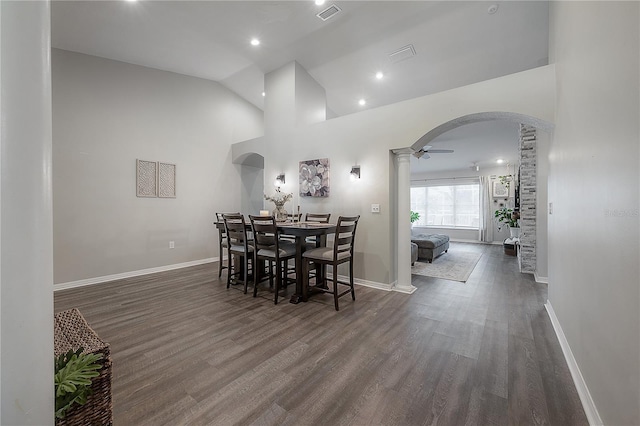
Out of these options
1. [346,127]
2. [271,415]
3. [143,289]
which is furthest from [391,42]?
[143,289]

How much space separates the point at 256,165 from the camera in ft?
20.5

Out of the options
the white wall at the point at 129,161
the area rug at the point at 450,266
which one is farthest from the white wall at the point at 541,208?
the white wall at the point at 129,161

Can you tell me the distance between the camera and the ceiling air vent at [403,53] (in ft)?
13.2

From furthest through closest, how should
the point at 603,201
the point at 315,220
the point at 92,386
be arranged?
the point at 315,220
the point at 603,201
the point at 92,386

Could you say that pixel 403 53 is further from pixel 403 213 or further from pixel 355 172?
pixel 403 213

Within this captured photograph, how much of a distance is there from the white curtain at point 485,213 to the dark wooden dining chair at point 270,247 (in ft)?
25.0

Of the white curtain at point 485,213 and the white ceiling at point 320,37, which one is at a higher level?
the white ceiling at point 320,37

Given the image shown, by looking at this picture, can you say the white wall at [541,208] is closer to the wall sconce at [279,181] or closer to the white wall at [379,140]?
the white wall at [379,140]

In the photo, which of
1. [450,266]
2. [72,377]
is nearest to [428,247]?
[450,266]

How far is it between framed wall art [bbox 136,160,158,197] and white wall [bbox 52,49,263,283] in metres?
0.08

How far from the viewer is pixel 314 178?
424cm

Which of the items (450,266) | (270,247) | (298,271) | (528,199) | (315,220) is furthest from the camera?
(450,266)

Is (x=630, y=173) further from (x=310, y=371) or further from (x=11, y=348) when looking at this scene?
(x=11, y=348)

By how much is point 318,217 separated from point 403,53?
298cm
